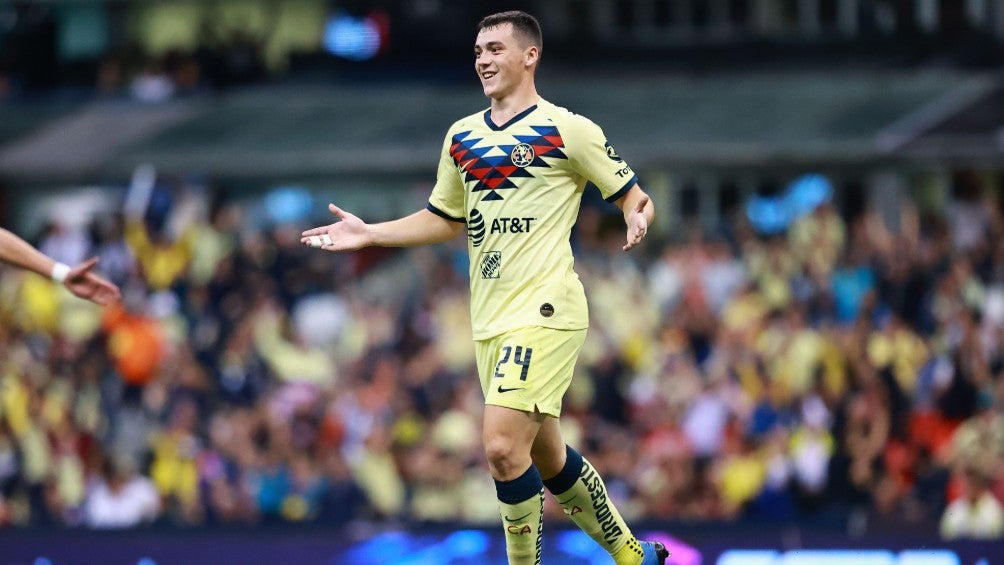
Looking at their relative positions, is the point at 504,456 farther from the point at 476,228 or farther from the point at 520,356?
the point at 476,228

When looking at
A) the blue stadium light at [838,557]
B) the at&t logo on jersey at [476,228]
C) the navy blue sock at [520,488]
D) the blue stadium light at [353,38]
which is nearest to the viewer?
the navy blue sock at [520,488]

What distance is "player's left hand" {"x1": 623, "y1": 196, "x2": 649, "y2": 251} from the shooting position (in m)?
8.41

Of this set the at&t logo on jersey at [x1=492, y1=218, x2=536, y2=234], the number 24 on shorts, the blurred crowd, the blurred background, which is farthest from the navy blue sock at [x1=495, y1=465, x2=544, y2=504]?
the blurred crowd

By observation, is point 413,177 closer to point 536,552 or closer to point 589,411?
point 589,411

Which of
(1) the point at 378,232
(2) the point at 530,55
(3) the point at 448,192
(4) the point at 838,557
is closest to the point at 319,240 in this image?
(1) the point at 378,232

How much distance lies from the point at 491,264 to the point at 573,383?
8.25 m

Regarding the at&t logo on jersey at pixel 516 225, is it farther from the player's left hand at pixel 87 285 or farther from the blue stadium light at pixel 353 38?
the blue stadium light at pixel 353 38

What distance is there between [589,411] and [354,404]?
97.6 inches

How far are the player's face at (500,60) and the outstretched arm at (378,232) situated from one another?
2.60 ft

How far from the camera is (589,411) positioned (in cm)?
1686

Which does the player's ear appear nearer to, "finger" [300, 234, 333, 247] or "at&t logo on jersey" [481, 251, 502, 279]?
"at&t logo on jersey" [481, 251, 502, 279]

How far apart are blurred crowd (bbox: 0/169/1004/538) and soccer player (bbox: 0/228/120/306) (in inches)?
190

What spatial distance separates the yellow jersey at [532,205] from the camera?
887 cm

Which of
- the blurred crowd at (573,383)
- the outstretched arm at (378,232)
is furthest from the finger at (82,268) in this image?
the blurred crowd at (573,383)
